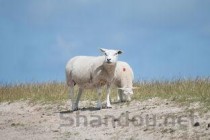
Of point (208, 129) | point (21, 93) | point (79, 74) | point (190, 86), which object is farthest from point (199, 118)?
point (21, 93)

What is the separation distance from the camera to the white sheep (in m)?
21.1

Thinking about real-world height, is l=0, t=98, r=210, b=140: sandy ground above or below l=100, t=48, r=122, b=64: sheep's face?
below

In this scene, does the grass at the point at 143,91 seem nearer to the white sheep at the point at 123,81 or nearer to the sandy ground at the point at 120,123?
the white sheep at the point at 123,81

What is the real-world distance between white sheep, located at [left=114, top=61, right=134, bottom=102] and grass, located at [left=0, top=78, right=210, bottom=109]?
0.43 meters

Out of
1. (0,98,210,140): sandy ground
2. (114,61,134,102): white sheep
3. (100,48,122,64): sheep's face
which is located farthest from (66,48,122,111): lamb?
(114,61,134,102): white sheep

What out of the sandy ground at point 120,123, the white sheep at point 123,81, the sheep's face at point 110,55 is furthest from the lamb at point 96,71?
the white sheep at point 123,81

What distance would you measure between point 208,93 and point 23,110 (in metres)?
8.90

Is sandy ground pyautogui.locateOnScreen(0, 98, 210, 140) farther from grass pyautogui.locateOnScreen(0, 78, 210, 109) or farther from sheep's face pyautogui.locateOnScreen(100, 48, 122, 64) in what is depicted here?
sheep's face pyautogui.locateOnScreen(100, 48, 122, 64)

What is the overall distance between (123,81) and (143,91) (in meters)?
1.95

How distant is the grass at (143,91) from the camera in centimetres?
1881

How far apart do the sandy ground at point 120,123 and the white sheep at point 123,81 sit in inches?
54.3

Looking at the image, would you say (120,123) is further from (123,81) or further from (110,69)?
(123,81)

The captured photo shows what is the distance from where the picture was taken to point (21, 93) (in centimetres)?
2878

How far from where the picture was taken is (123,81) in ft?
71.1
